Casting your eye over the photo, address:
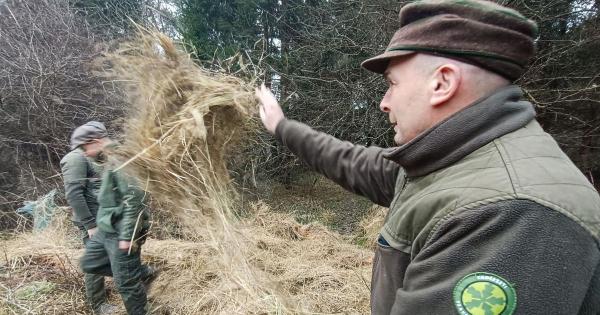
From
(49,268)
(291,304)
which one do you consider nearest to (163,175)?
(291,304)

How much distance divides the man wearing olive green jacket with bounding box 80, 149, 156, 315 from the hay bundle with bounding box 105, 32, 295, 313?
1.15 metres

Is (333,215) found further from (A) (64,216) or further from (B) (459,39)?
(B) (459,39)

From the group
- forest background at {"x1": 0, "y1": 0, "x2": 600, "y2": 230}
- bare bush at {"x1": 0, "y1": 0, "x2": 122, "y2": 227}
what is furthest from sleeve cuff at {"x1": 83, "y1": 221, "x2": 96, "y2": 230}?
bare bush at {"x1": 0, "y1": 0, "x2": 122, "y2": 227}

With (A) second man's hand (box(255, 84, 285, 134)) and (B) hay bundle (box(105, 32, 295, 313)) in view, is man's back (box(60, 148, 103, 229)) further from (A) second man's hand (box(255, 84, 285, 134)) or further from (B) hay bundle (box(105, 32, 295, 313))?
(A) second man's hand (box(255, 84, 285, 134))

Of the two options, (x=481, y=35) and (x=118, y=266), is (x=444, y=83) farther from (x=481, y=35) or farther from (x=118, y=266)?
(x=118, y=266)

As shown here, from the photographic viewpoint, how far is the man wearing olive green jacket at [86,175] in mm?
3691

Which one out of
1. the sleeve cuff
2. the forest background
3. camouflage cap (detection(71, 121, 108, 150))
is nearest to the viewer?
camouflage cap (detection(71, 121, 108, 150))

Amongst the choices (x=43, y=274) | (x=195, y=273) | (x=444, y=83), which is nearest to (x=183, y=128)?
(x=444, y=83)

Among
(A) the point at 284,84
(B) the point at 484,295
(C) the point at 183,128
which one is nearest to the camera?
(B) the point at 484,295

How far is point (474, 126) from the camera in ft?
3.22

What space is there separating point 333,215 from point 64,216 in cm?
497

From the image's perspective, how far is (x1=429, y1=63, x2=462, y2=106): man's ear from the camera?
40.6 inches

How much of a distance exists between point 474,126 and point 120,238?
3202 millimetres

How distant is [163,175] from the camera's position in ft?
6.97
